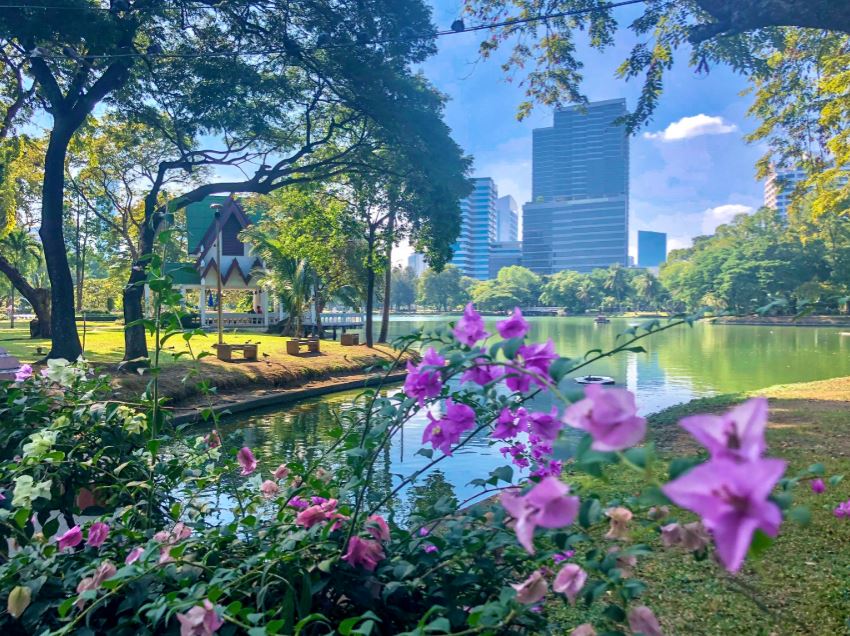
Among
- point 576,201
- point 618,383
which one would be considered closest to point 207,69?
point 618,383

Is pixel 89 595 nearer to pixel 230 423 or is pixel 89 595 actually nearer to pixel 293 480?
pixel 293 480

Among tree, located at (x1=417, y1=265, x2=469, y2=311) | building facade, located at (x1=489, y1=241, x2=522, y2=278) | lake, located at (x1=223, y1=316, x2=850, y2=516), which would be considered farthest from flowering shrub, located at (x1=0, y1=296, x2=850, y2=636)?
building facade, located at (x1=489, y1=241, x2=522, y2=278)

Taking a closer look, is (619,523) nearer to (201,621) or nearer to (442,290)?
(201,621)

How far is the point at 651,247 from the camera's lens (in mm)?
186625

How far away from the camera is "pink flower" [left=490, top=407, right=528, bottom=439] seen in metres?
1.11

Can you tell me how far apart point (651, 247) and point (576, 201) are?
4247 inches

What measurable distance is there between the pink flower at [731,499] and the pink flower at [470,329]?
56 centimetres

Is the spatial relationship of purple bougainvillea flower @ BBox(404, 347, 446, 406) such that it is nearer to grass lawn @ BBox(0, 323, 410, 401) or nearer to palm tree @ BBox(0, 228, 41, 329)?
grass lawn @ BBox(0, 323, 410, 401)

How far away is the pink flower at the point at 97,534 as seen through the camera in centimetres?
124

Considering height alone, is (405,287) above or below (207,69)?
below

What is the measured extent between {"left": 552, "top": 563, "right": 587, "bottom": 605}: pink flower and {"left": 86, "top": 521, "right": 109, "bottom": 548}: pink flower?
3.31 feet

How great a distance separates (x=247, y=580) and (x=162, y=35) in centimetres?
1064

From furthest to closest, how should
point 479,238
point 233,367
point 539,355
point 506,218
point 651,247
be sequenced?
point 651,247 → point 506,218 → point 479,238 → point 233,367 → point 539,355

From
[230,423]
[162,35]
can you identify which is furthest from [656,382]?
[162,35]
